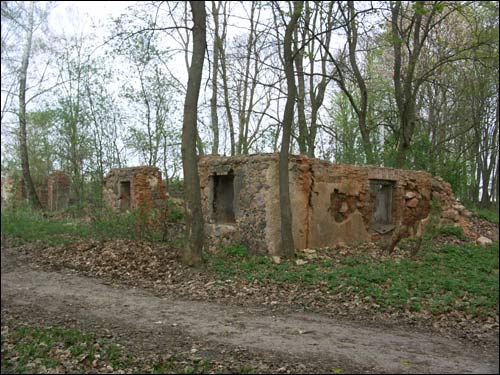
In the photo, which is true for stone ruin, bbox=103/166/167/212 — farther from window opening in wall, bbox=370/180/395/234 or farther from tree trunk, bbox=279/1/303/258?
window opening in wall, bbox=370/180/395/234

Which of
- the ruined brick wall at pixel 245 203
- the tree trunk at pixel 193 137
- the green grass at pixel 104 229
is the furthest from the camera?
the green grass at pixel 104 229

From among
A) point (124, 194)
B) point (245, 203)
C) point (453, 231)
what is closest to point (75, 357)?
point (245, 203)

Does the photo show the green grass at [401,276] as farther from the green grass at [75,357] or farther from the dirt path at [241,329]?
the green grass at [75,357]

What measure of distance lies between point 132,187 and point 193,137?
7495 millimetres

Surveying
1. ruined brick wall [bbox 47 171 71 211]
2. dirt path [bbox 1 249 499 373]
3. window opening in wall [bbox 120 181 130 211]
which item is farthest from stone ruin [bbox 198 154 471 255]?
ruined brick wall [bbox 47 171 71 211]

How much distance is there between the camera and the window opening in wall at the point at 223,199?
1296cm

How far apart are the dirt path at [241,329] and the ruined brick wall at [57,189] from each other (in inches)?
455

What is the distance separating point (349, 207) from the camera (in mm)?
12781

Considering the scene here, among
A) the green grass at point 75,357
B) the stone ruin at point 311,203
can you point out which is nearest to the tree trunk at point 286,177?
the stone ruin at point 311,203

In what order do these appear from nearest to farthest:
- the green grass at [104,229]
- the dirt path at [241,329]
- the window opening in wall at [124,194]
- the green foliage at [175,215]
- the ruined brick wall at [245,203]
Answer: the dirt path at [241,329]
the ruined brick wall at [245,203]
the green grass at [104,229]
the green foliage at [175,215]
the window opening in wall at [124,194]

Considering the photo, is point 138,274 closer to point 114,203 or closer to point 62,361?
point 62,361

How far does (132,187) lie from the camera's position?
16625 mm

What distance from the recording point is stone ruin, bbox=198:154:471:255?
36.6 feet

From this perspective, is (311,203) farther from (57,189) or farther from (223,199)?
(57,189)
